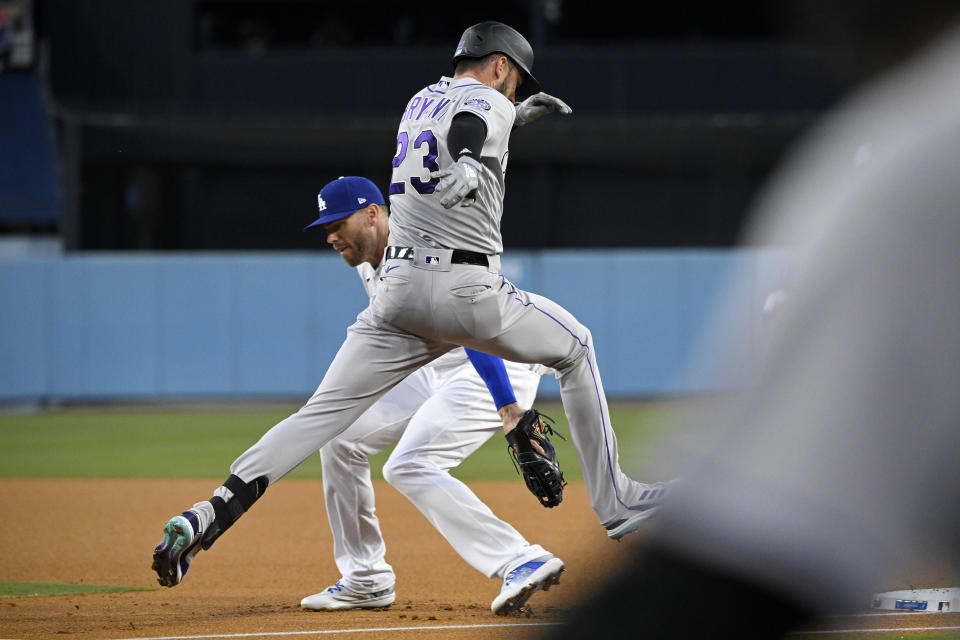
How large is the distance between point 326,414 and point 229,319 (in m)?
13.6

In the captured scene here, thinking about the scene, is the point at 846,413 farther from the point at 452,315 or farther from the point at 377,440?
the point at 377,440

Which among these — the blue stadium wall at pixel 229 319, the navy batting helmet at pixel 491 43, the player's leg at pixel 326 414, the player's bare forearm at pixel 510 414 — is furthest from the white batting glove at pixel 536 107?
the blue stadium wall at pixel 229 319

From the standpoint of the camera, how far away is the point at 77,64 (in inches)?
790

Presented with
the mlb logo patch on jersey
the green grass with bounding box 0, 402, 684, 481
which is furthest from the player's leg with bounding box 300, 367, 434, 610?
the green grass with bounding box 0, 402, 684, 481

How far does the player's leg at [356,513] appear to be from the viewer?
14.6 ft

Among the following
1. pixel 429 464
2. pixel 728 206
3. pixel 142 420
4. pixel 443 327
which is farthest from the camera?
pixel 728 206

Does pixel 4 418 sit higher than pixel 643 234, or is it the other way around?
pixel 643 234

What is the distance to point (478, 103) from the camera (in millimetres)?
3785

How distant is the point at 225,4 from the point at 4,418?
29.7 ft

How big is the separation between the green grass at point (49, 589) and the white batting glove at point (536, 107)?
103 inches

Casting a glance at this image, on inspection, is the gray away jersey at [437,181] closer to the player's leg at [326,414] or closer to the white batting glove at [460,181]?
the white batting glove at [460,181]

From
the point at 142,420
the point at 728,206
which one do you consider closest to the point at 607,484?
the point at 142,420

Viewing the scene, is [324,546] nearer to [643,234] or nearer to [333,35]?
[643,234]

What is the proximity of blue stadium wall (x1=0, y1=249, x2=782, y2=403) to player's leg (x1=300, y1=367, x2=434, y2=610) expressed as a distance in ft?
40.0
